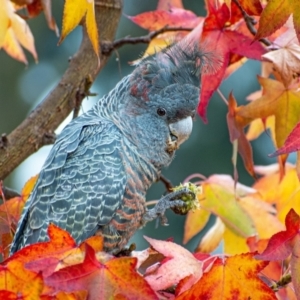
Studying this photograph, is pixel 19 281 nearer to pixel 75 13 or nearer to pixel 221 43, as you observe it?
pixel 75 13

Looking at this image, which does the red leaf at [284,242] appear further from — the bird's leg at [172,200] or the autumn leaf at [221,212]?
the autumn leaf at [221,212]

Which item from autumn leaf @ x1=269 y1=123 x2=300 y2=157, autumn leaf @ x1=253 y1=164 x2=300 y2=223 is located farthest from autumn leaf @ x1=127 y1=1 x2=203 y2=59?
autumn leaf @ x1=269 y1=123 x2=300 y2=157

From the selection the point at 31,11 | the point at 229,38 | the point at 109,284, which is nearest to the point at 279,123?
the point at 229,38

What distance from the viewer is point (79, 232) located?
1.69m

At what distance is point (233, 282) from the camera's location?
1.25 metres

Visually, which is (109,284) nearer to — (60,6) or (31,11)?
(31,11)

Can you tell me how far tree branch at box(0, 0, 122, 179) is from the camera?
1.90m

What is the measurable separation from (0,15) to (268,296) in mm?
1022

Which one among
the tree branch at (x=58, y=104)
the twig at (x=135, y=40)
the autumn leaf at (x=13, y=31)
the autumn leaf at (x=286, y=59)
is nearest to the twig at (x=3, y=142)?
the tree branch at (x=58, y=104)

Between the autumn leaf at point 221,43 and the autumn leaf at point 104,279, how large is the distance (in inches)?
26.1

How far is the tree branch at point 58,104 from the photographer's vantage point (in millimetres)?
1897

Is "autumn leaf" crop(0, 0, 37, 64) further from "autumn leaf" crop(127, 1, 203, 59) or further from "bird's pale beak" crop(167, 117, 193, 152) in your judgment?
"bird's pale beak" crop(167, 117, 193, 152)

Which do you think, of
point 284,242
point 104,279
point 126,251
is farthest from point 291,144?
point 126,251

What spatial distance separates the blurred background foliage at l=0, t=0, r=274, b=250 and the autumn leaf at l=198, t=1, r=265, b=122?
11.5ft
